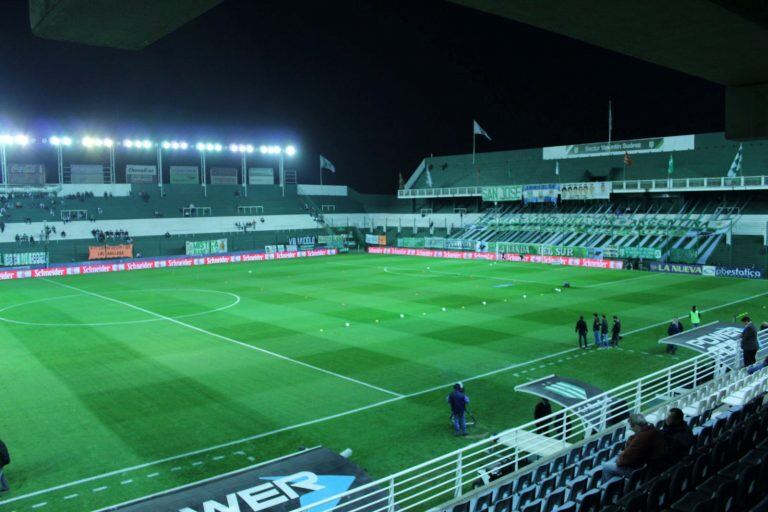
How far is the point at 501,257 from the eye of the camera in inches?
2532

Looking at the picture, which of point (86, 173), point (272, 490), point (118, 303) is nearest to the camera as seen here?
point (272, 490)

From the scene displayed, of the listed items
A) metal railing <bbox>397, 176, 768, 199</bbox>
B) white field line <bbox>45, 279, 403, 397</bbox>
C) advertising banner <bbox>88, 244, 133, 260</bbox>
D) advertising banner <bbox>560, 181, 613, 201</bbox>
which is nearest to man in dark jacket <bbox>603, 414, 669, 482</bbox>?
white field line <bbox>45, 279, 403, 397</bbox>

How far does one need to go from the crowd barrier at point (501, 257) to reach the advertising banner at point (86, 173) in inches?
1393

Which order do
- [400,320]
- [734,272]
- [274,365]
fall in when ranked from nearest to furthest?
[274,365] < [400,320] < [734,272]

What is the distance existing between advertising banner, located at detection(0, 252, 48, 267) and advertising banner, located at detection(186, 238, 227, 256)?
14.4 m

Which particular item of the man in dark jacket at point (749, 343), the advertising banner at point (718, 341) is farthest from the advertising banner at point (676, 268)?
the man in dark jacket at point (749, 343)

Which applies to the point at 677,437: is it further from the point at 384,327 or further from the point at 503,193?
the point at 503,193

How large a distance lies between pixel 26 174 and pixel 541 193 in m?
60.5

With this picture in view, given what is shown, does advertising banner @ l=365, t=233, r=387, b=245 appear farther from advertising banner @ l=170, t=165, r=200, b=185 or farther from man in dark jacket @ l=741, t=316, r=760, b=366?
man in dark jacket @ l=741, t=316, r=760, b=366

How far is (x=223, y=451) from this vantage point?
49.9 feet

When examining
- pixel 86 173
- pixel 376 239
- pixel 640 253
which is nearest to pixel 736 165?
pixel 640 253

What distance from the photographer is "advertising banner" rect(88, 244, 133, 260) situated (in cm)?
6266

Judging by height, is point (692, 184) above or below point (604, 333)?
above

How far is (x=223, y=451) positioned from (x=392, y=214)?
245ft
